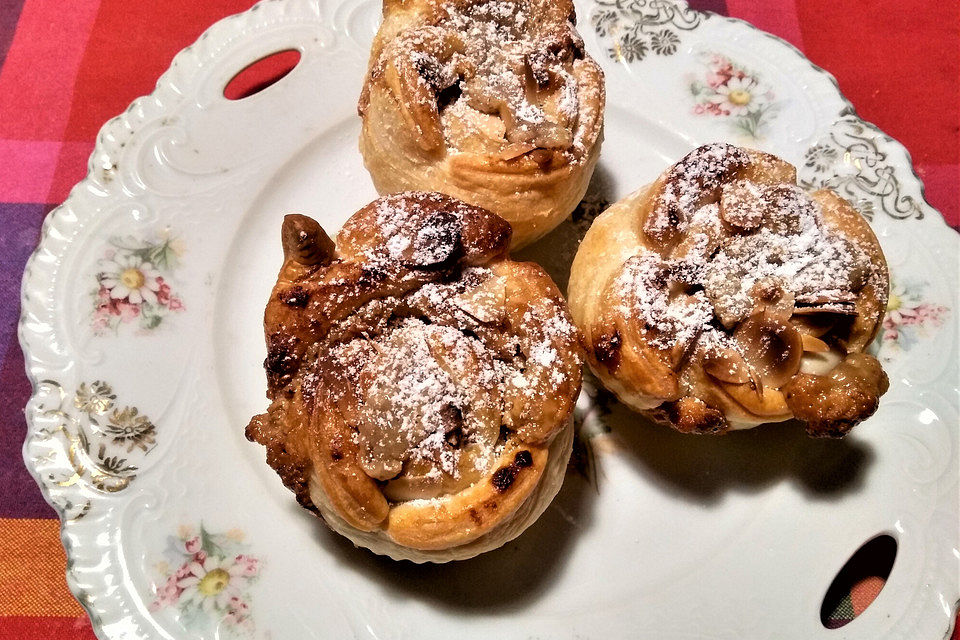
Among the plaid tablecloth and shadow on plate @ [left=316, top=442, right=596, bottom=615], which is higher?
the plaid tablecloth

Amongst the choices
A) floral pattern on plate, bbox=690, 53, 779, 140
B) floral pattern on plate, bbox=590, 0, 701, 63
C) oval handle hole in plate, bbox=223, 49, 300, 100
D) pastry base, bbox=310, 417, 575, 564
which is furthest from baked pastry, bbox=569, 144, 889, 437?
oval handle hole in plate, bbox=223, 49, 300, 100

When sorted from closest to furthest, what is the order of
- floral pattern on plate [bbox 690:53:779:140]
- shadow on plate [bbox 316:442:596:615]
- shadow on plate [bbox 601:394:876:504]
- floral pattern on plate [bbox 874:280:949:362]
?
shadow on plate [bbox 316:442:596:615], shadow on plate [bbox 601:394:876:504], floral pattern on plate [bbox 874:280:949:362], floral pattern on plate [bbox 690:53:779:140]

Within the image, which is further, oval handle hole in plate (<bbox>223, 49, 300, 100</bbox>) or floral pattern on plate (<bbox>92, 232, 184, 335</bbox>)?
oval handle hole in plate (<bbox>223, 49, 300, 100</bbox>)

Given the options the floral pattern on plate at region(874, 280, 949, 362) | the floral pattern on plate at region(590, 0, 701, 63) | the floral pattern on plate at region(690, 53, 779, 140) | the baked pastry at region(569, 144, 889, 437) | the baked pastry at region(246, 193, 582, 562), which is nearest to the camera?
the baked pastry at region(246, 193, 582, 562)

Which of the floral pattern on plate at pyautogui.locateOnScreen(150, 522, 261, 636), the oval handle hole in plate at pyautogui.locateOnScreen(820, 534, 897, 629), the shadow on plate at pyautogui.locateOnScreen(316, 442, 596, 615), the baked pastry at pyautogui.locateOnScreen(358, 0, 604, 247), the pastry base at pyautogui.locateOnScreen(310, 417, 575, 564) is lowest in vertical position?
the oval handle hole in plate at pyautogui.locateOnScreen(820, 534, 897, 629)

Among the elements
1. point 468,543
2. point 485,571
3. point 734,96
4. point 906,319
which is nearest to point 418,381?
point 468,543

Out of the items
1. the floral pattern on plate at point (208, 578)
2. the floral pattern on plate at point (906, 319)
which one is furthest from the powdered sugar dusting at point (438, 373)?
the floral pattern on plate at point (906, 319)

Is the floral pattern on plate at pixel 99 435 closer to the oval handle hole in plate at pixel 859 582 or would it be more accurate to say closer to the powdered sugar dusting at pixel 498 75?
the powdered sugar dusting at pixel 498 75

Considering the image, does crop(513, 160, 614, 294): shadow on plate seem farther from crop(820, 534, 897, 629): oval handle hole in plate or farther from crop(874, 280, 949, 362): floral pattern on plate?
crop(820, 534, 897, 629): oval handle hole in plate

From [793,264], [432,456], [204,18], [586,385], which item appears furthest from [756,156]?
[204,18]
